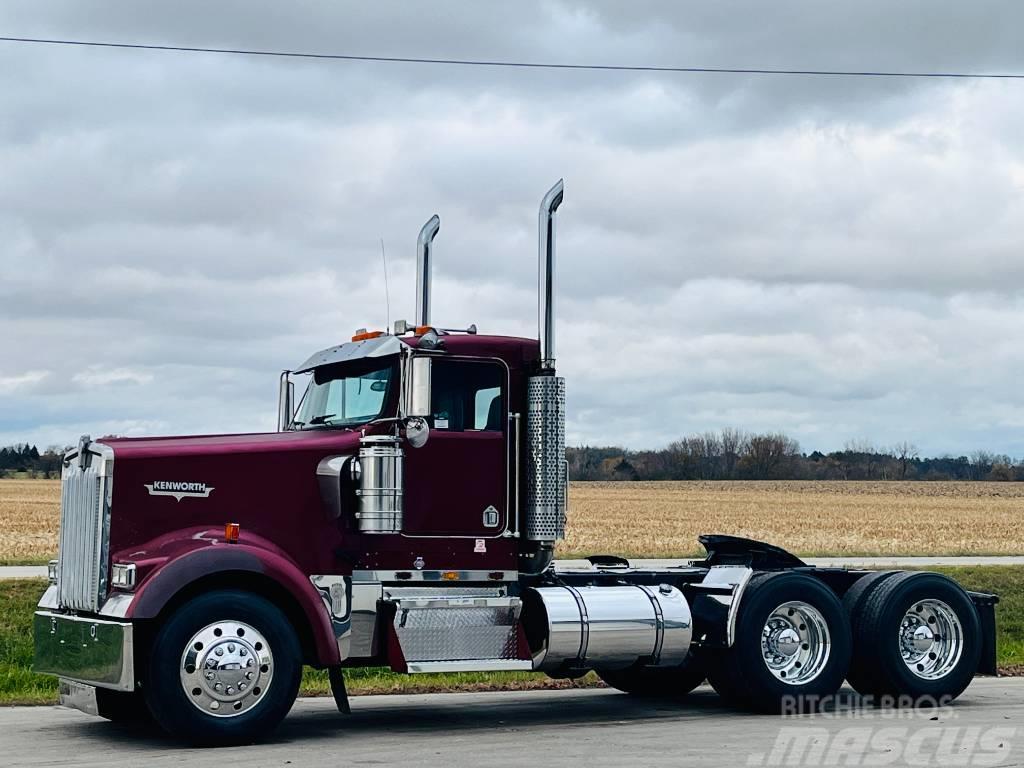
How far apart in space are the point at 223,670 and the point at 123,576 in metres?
0.98

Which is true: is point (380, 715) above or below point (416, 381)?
below

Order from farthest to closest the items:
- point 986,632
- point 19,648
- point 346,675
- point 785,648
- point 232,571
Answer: point 19,648 < point 346,675 < point 986,632 < point 785,648 < point 232,571

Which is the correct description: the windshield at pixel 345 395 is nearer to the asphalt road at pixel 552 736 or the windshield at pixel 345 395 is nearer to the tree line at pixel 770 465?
the asphalt road at pixel 552 736

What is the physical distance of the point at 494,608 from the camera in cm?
1202

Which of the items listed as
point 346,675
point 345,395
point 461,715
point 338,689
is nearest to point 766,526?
point 346,675

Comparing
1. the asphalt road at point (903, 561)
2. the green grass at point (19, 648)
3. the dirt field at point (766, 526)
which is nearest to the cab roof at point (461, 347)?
the green grass at point (19, 648)

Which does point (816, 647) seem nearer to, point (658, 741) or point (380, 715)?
point (658, 741)

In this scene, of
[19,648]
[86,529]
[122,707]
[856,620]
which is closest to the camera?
[86,529]

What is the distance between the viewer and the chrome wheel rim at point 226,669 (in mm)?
10609

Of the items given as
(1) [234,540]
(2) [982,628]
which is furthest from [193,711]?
(2) [982,628]

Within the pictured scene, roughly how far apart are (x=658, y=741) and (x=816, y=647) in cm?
263

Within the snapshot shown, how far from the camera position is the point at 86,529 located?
11273 millimetres

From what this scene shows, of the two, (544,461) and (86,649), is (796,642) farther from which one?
(86,649)

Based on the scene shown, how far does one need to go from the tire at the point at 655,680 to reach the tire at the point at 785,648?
1046 millimetres
